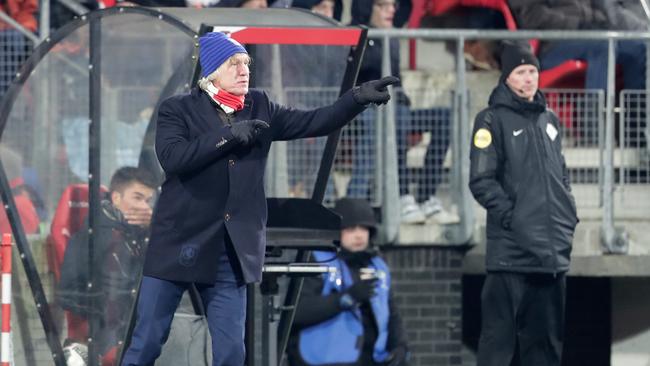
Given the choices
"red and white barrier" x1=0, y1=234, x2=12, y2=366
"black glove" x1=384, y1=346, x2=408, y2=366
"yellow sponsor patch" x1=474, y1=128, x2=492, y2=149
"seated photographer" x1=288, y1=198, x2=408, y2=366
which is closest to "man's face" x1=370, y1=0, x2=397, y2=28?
"seated photographer" x1=288, y1=198, x2=408, y2=366

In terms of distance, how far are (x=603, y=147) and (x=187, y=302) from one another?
3.89 m

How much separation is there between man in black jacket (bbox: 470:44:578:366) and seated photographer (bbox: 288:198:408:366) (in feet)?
3.91

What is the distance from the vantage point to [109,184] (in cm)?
1120

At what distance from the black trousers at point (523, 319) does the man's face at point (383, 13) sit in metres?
2.93

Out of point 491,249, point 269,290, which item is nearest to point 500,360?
point 491,249

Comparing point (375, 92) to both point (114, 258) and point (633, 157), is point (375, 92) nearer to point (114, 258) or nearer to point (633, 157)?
point (114, 258)

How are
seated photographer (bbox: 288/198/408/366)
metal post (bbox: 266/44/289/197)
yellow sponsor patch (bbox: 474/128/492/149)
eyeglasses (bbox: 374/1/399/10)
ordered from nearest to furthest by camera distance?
1. yellow sponsor patch (bbox: 474/128/492/149)
2. metal post (bbox: 266/44/289/197)
3. seated photographer (bbox: 288/198/408/366)
4. eyeglasses (bbox: 374/1/399/10)

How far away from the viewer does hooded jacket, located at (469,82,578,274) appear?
1159cm

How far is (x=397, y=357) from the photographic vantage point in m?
12.8

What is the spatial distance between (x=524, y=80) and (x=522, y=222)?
2.90 feet

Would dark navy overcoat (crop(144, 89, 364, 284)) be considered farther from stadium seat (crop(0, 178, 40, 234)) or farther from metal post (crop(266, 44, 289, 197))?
metal post (crop(266, 44, 289, 197))

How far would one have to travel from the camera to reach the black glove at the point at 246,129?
28.5ft

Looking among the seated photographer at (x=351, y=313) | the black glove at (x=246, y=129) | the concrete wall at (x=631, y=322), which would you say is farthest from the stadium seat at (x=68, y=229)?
the concrete wall at (x=631, y=322)

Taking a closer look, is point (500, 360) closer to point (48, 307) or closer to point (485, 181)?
point (485, 181)
